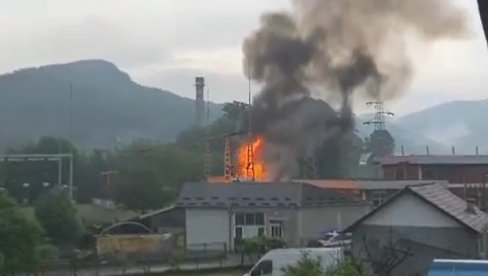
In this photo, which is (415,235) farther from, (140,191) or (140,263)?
(140,191)

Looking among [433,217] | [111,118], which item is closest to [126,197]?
[433,217]

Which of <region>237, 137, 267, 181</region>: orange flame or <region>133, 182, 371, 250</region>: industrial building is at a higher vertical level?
<region>237, 137, 267, 181</region>: orange flame

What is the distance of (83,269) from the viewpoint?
2241 cm

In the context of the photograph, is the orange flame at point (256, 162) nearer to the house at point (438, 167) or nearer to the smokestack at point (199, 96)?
the house at point (438, 167)

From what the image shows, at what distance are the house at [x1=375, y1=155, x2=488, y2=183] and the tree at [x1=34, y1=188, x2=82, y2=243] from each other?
23.4 m

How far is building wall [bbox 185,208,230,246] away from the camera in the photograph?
30.2 metres

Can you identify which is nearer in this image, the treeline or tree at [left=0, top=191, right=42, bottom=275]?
tree at [left=0, top=191, right=42, bottom=275]

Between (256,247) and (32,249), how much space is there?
7113mm

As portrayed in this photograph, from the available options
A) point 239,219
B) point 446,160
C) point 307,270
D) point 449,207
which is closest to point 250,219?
point 239,219

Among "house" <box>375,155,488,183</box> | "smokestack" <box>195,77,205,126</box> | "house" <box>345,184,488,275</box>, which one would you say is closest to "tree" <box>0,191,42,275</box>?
"house" <box>345,184,488,275</box>

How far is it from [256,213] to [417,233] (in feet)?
46.2

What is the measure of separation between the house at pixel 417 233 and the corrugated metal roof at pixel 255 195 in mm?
12742

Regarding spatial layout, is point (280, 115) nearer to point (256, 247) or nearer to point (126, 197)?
point (126, 197)

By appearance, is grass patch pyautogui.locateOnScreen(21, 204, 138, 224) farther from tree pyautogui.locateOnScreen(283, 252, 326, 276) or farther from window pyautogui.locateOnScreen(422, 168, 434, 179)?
tree pyautogui.locateOnScreen(283, 252, 326, 276)
